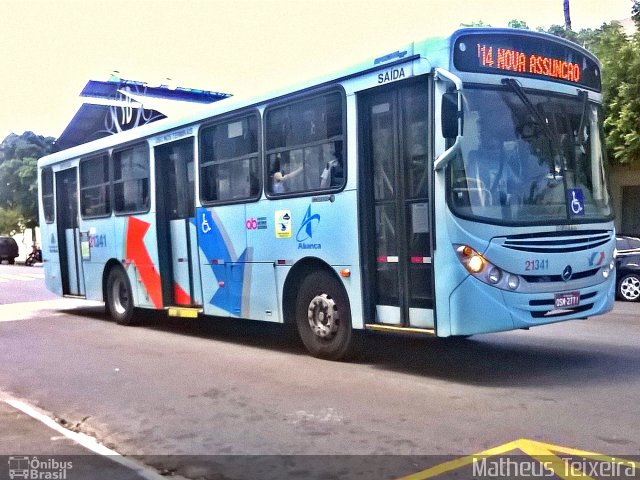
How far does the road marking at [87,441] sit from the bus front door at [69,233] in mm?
7473

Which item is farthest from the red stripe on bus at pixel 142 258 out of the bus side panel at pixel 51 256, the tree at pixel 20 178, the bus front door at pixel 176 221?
the tree at pixel 20 178

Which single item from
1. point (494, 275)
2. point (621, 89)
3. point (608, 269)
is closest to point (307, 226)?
point (494, 275)

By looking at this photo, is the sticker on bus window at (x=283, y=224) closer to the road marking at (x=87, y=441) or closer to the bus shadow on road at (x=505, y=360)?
the bus shadow on road at (x=505, y=360)

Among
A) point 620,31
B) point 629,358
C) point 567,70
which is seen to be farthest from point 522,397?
point 620,31

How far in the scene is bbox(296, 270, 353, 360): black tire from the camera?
27.1 feet

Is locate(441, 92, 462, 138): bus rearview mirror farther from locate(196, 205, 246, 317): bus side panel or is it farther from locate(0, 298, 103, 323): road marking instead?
locate(0, 298, 103, 323): road marking

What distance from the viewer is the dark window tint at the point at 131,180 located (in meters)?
12.0

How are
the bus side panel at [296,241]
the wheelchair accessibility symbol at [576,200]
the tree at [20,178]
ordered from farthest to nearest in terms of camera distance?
the tree at [20,178] < the bus side panel at [296,241] < the wheelchair accessibility symbol at [576,200]

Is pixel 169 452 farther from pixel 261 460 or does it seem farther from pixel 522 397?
pixel 522 397

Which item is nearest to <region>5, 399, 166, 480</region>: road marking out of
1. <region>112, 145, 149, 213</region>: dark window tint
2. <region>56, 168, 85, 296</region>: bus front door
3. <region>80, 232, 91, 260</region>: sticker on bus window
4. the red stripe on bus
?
the red stripe on bus

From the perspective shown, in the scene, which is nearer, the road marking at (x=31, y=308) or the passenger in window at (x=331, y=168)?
the passenger in window at (x=331, y=168)

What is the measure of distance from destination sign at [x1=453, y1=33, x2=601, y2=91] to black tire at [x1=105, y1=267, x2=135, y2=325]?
7.68 m

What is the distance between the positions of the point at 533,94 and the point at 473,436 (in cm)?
366

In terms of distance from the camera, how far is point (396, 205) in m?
7.57
